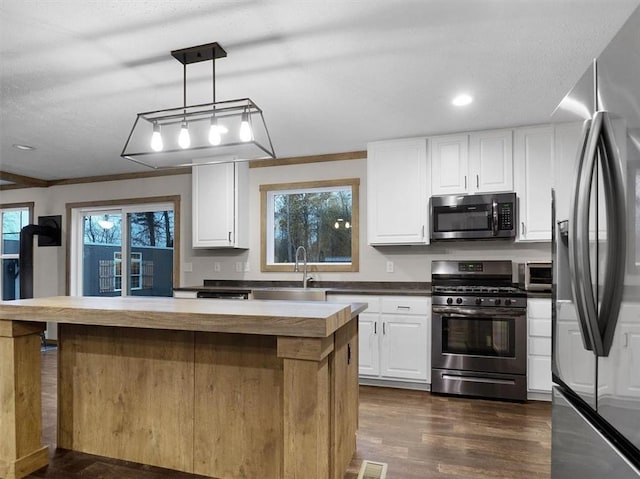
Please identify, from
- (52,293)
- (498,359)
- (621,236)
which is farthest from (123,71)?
(52,293)

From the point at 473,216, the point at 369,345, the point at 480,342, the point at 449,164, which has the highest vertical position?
the point at 449,164

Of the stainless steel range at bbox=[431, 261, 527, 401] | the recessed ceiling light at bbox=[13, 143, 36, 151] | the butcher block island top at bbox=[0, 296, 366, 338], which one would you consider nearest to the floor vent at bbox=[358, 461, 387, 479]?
the butcher block island top at bbox=[0, 296, 366, 338]

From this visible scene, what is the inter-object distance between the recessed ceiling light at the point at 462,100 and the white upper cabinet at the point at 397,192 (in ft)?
2.71

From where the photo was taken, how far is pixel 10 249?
246 inches

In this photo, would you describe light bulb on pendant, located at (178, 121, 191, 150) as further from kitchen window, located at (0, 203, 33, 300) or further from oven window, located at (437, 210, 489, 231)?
kitchen window, located at (0, 203, 33, 300)

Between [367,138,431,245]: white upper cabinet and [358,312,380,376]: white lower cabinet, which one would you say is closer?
[358,312,380,376]: white lower cabinet

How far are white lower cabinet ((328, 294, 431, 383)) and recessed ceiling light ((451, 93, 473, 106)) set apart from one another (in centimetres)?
172

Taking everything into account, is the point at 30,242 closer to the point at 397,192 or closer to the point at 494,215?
the point at 397,192

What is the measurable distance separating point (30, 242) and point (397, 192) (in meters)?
5.30

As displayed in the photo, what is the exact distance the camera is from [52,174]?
5.49 meters

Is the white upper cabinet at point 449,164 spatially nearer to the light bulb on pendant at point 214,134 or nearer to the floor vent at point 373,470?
the light bulb on pendant at point 214,134

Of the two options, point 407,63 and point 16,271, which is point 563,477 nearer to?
point 407,63

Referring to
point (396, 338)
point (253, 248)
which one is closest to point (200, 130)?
point (253, 248)

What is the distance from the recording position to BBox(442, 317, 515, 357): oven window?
11.4 feet
